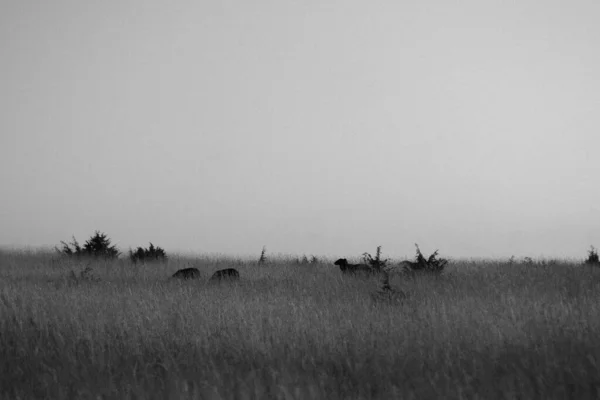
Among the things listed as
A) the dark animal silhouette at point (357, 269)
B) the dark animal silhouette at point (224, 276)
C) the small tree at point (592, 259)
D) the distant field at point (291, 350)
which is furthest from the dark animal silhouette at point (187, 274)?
the small tree at point (592, 259)

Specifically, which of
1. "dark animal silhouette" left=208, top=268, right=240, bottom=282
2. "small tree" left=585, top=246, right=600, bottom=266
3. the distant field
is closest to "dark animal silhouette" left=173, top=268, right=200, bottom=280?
"dark animal silhouette" left=208, top=268, right=240, bottom=282

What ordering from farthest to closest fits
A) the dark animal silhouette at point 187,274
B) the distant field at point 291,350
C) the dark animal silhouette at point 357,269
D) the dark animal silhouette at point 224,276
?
the dark animal silhouette at point 357,269 < the dark animal silhouette at point 187,274 < the dark animal silhouette at point 224,276 < the distant field at point 291,350

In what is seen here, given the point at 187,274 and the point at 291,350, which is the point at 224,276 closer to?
the point at 187,274

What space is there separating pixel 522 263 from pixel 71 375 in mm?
14366

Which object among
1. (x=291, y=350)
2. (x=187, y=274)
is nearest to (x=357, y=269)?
(x=187, y=274)

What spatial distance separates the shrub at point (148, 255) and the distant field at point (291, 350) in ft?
28.0

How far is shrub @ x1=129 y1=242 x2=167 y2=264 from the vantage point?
1838cm

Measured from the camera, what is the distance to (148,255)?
1895cm

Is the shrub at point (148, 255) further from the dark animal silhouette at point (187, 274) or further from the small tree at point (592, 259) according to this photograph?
the small tree at point (592, 259)

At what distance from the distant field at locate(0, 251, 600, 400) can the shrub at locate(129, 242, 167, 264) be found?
8.54 meters

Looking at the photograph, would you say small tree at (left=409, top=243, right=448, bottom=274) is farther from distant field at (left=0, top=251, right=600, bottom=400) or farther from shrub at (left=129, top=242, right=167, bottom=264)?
shrub at (left=129, top=242, right=167, bottom=264)

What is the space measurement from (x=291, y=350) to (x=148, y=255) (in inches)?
564

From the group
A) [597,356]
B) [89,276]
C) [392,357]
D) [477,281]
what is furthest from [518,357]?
[89,276]

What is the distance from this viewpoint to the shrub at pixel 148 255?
1838 cm
